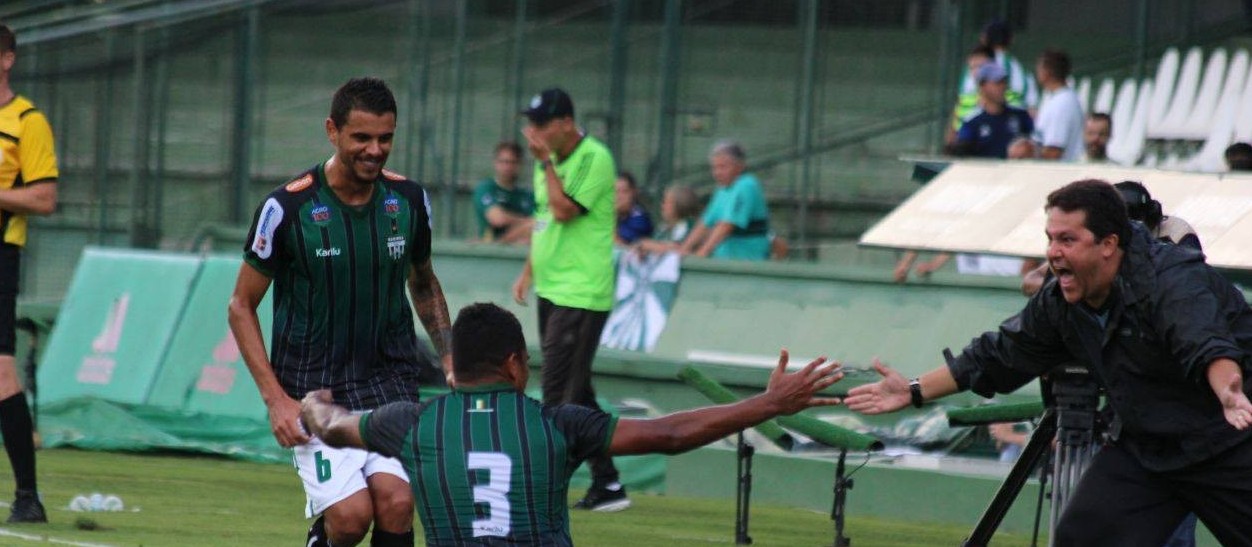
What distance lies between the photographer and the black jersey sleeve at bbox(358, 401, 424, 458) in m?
5.37

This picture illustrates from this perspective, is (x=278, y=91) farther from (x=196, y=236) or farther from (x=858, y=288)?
(x=858, y=288)

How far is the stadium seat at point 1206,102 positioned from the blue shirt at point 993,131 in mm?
2315

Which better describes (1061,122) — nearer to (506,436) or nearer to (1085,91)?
(1085,91)

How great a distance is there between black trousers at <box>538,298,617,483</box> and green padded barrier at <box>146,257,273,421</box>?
4.07 metres

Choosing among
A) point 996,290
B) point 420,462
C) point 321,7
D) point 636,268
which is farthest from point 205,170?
point 420,462

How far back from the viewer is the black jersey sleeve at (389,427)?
5.37 m

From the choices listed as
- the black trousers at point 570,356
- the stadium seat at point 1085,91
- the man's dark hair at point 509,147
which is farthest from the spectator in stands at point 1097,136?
the man's dark hair at point 509,147

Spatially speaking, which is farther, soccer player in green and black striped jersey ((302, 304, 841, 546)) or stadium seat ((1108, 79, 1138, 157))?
stadium seat ((1108, 79, 1138, 157))

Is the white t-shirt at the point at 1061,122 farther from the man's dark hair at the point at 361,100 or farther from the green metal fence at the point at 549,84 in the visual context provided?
the man's dark hair at the point at 361,100

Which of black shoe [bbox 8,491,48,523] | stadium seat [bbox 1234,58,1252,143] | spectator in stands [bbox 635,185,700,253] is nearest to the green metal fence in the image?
spectator in stands [bbox 635,185,700,253]

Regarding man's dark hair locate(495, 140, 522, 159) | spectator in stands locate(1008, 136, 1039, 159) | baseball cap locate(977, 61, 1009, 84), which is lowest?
man's dark hair locate(495, 140, 522, 159)

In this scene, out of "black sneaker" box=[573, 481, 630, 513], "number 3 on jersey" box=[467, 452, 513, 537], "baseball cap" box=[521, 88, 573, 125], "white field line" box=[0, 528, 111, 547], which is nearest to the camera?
"number 3 on jersey" box=[467, 452, 513, 537]

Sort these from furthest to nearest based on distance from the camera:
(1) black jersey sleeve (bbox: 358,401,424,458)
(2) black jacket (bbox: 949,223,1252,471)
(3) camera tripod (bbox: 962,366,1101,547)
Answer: (3) camera tripod (bbox: 962,366,1101,547)
(2) black jacket (bbox: 949,223,1252,471)
(1) black jersey sleeve (bbox: 358,401,424,458)

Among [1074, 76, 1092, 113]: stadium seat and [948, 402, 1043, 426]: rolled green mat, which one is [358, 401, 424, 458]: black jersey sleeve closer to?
[948, 402, 1043, 426]: rolled green mat
